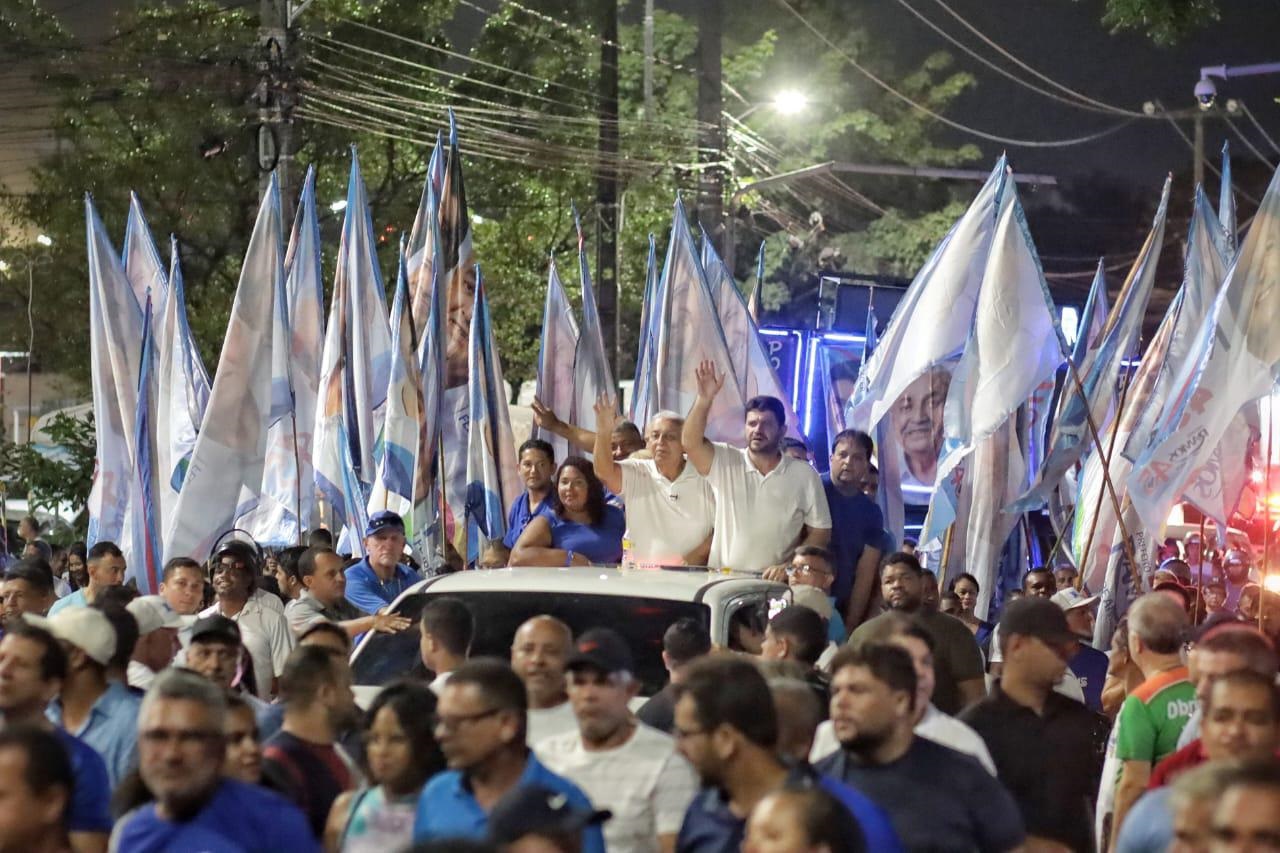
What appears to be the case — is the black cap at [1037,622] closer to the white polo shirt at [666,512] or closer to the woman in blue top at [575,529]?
the white polo shirt at [666,512]

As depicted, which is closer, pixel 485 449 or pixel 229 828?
pixel 229 828

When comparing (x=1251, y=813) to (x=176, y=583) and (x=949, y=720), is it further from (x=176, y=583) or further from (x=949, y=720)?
(x=176, y=583)

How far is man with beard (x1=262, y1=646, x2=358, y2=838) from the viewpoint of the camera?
5.60m

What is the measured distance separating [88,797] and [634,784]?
56.5 inches

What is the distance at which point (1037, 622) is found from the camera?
259 inches

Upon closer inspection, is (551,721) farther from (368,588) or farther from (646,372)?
(646,372)

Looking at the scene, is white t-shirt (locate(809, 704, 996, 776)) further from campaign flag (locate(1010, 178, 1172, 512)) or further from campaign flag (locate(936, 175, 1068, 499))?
campaign flag (locate(1010, 178, 1172, 512))

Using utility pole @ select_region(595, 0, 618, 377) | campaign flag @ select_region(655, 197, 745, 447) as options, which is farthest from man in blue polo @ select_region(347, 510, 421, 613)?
utility pole @ select_region(595, 0, 618, 377)

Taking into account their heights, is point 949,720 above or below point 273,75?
below

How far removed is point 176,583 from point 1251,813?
22.9 feet

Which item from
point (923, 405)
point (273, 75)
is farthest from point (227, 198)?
point (923, 405)

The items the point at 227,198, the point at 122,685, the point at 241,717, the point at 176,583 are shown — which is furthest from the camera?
the point at 227,198

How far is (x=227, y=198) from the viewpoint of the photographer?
34969 mm

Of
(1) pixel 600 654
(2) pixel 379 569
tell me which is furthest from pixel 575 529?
(1) pixel 600 654
